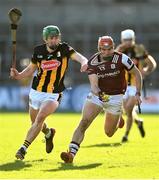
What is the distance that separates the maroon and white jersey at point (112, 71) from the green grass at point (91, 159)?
3.95 feet

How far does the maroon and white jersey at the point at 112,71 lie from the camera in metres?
12.2

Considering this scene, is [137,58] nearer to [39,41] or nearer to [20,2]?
[39,41]

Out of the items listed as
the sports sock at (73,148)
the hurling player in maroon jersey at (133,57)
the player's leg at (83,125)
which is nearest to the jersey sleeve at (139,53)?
the hurling player in maroon jersey at (133,57)

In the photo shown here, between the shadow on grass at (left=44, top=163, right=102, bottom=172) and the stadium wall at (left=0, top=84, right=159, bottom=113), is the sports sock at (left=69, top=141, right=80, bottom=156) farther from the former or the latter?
the stadium wall at (left=0, top=84, right=159, bottom=113)

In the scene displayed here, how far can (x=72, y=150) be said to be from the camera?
11836 millimetres

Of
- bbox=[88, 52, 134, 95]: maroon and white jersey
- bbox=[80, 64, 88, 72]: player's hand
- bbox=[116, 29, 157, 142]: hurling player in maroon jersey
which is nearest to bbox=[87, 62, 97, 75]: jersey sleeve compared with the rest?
bbox=[88, 52, 134, 95]: maroon and white jersey

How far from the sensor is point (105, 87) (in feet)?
41.6

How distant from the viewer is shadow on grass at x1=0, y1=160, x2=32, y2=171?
436 inches

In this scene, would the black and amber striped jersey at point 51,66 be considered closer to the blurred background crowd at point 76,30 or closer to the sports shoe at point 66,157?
the sports shoe at point 66,157

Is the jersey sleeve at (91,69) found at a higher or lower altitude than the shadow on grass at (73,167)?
higher

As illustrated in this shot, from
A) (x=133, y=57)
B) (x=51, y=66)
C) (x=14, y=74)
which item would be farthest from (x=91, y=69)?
(x=133, y=57)

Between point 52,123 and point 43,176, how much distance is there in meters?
13.5

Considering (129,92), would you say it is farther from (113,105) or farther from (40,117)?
(40,117)

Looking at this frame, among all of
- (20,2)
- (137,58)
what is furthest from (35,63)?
(20,2)
